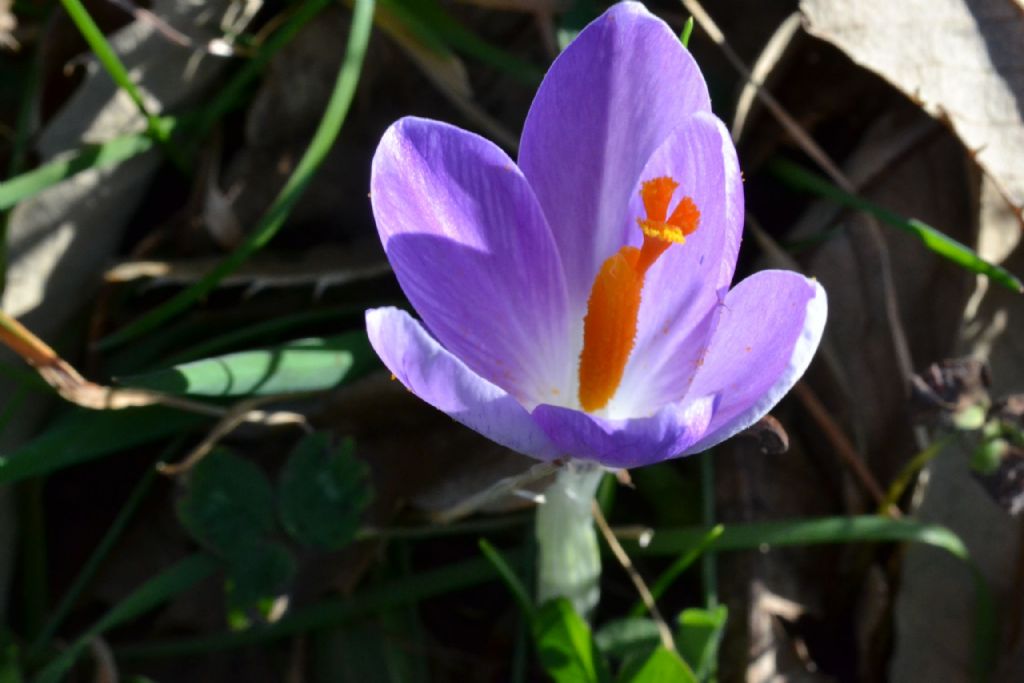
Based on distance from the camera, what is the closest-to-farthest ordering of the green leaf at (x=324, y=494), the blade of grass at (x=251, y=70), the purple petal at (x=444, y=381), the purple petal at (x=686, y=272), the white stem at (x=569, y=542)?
1. the purple petal at (x=444, y=381)
2. the purple petal at (x=686, y=272)
3. the white stem at (x=569, y=542)
4. the green leaf at (x=324, y=494)
5. the blade of grass at (x=251, y=70)

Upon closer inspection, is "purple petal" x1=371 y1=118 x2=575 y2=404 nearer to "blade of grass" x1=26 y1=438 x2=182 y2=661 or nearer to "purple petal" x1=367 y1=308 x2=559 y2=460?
"purple petal" x1=367 y1=308 x2=559 y2=460

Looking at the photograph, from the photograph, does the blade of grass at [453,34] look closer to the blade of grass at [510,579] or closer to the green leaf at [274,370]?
the green leaf at [274,370]

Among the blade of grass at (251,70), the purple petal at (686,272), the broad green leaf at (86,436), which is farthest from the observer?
the blade of grass at (251,70)

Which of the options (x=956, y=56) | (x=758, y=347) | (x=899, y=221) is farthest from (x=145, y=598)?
(x=956, y=56)

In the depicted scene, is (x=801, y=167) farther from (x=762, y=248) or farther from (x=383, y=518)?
(x=383, y=518)

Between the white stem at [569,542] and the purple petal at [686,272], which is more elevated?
the purple petal at [686,272]

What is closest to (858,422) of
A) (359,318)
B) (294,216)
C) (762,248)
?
(762,248)

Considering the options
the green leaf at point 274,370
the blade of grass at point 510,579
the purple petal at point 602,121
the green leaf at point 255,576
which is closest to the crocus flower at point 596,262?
the purple petal at point 602,121

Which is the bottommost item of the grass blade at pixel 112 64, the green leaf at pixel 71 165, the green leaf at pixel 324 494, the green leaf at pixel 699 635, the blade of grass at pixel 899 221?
the green leaf at pixel 699 635
